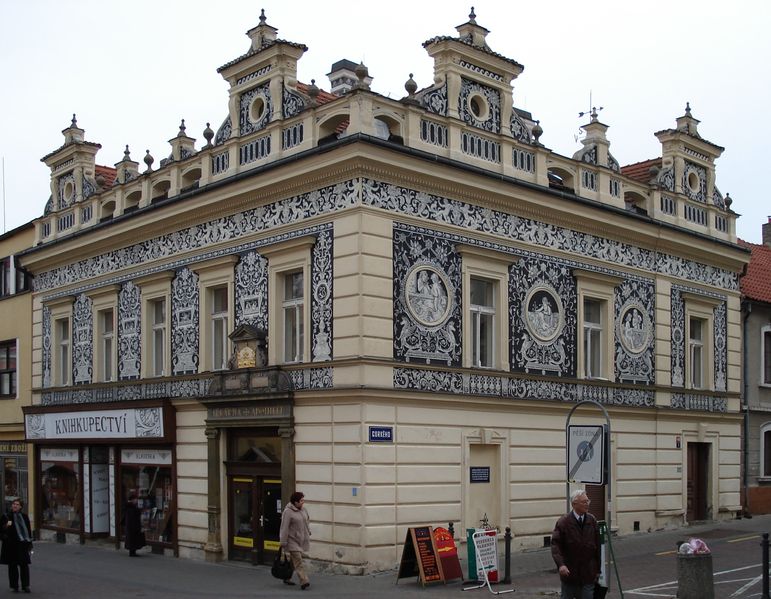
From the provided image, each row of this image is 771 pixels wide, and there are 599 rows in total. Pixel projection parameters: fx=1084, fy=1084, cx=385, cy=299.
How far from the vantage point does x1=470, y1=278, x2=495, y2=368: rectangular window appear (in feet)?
76.1

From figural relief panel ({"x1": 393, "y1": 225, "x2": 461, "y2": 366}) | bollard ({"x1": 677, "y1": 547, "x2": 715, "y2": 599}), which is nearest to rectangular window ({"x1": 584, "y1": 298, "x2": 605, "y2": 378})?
figural relief panel ({"x1": 393, "y1": 225, "x2": 461, "y2": 366})

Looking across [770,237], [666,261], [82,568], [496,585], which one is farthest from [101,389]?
[770,237]

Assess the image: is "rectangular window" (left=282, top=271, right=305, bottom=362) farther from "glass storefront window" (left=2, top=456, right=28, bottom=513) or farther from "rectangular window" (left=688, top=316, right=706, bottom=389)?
"glass storefront window" (left=2, top=456, right=28, bottom=513)

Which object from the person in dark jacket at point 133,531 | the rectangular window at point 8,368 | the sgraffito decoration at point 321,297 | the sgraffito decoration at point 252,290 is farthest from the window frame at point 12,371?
the sgraffito decoration at point 321,297

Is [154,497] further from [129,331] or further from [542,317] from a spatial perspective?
[542,317]

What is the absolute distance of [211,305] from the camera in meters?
25.0

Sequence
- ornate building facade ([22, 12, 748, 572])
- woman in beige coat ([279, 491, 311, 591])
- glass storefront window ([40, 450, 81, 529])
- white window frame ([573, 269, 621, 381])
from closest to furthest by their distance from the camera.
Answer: woman in beige coat ([279, 491, 311, 591]) → ornate building facade ([22, 12, 748, 572]) → white window frame ([573, 269, 621, 381]) → glass storefront window ([40, 450, 81, 529])

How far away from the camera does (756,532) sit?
27.6 meters

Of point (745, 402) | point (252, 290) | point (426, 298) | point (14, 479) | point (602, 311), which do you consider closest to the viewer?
point (426, 298)

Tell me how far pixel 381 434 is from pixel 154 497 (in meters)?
8.30

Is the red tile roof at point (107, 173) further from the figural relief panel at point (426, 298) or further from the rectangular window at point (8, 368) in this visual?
the figural relief panel at point (426, 298)

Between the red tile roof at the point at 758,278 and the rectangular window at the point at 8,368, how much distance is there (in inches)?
873

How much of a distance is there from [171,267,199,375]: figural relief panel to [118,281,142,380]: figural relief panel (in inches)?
65.1

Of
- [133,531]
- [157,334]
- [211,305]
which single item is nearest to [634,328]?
[211,305]
